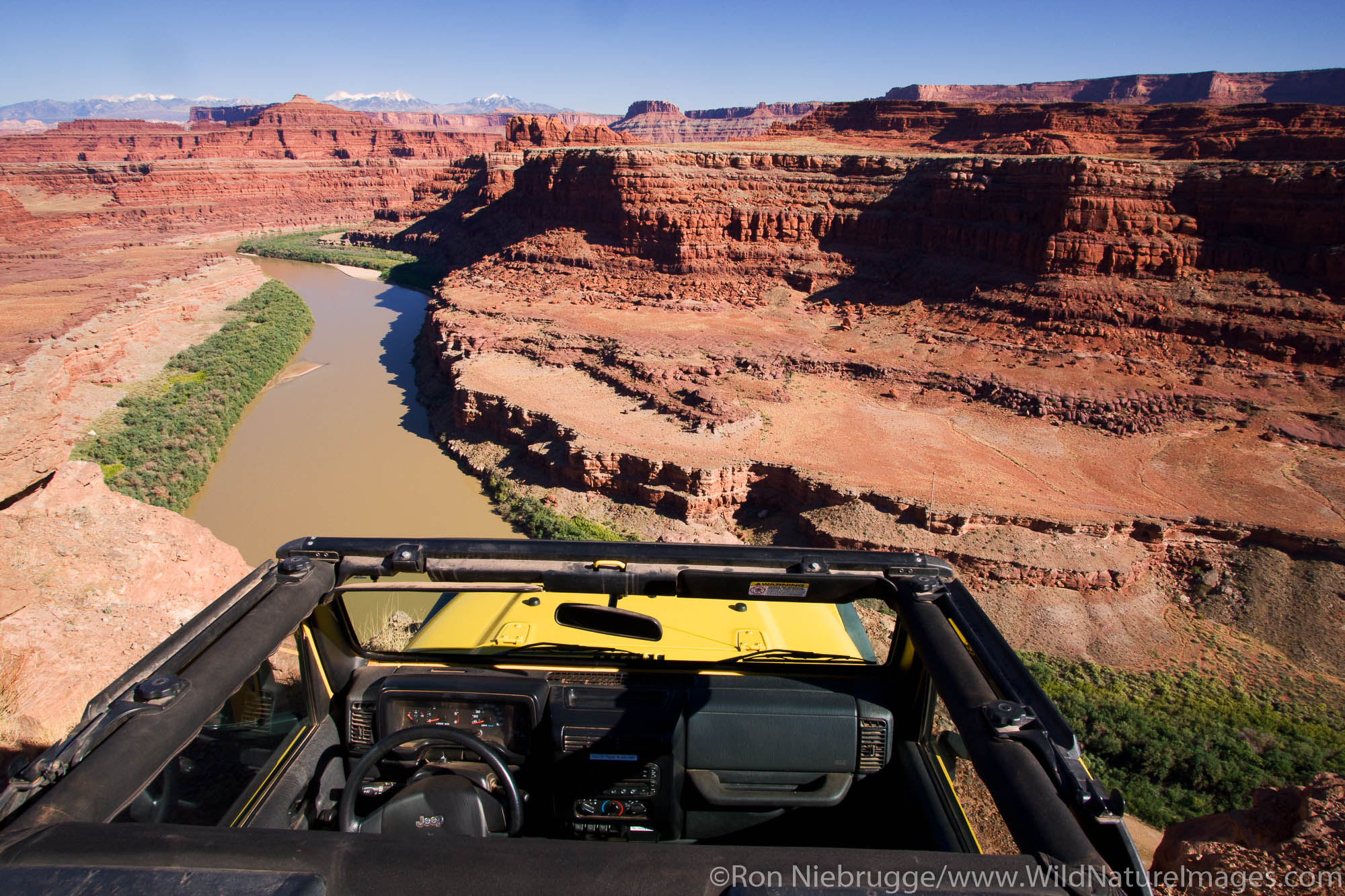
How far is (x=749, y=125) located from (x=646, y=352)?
367 feet

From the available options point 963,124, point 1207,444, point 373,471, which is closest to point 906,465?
point 1207,444

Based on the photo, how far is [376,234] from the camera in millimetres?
61281

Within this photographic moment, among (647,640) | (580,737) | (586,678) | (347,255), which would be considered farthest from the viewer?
(347,255)

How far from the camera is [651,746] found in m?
3.01

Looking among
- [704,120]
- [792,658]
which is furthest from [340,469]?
[704,120]

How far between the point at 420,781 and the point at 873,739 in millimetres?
1908

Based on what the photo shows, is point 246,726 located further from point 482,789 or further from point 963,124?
point 963,124

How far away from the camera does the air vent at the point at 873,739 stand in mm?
3078

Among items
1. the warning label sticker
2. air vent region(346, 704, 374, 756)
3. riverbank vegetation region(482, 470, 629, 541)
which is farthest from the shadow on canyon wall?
the warning label sticker

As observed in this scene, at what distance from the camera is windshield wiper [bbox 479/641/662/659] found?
361cm

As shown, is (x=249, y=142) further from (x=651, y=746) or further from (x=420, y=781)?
(x=651, y=746)

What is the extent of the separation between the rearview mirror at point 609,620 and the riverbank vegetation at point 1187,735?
29.2 feet

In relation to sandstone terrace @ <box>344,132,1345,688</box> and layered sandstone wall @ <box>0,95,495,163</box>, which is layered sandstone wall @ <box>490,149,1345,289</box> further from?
layered sandstone wall @ <box>0,95,495,163</box>

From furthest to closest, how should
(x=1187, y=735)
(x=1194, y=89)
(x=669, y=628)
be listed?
(x=1194, y=89), (x=1187, y=735), (x=669, y=628)
